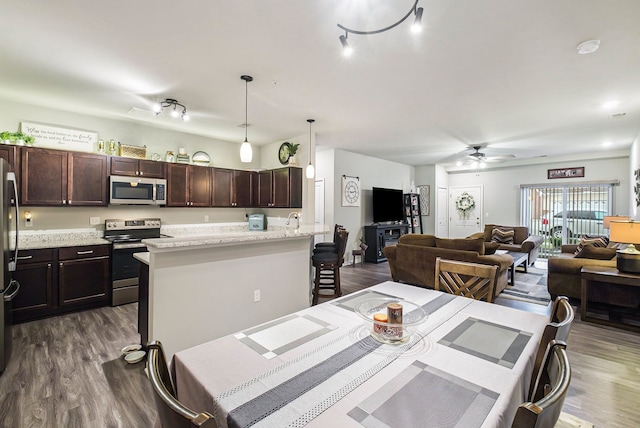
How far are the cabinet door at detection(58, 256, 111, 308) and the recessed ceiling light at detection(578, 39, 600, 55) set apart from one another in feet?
18.1

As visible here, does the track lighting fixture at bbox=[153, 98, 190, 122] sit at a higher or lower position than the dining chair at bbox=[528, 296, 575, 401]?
higher

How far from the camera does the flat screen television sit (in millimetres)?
7391

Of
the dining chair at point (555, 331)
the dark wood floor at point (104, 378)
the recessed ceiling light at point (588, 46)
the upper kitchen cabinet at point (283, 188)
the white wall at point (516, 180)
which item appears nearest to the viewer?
the dining chair at point (555, 331)

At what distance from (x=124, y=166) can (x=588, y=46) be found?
5372 mm

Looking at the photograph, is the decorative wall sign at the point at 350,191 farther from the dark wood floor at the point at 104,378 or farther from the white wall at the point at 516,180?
the dark wood floor at the point at 104,378

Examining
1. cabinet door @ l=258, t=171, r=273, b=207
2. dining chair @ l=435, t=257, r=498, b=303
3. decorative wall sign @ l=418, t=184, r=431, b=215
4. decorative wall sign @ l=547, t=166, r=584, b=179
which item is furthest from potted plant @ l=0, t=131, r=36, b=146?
decorative wall sign @ l=547, t=166, r=584, b=179

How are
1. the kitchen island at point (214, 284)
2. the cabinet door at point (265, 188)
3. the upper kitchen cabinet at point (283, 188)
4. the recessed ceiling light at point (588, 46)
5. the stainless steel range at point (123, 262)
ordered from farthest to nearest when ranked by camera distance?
the cabinet door at point (265, 188)
the upper kitchen cabinet at point (283, 188)
the stainless steel range at point (123, 262)
the kitchen island at point (214, 284)
the recessed ceiling light at point (588, 46)

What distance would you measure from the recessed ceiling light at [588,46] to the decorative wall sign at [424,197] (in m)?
6.64

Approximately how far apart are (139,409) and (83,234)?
3.20 meters

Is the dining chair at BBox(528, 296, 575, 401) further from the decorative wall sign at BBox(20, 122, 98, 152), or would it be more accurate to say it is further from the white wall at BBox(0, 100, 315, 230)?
the decorative wall sign at BBox(20, 122, 98, 152)

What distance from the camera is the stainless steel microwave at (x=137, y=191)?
4121mm

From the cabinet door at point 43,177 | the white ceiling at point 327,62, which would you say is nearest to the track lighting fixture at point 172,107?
the white ceiling at point 327,62

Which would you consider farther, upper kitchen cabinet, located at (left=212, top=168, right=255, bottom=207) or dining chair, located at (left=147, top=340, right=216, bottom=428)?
upper kitchen cabinet, located at (left=212, top=168, right=255, bottom=207)

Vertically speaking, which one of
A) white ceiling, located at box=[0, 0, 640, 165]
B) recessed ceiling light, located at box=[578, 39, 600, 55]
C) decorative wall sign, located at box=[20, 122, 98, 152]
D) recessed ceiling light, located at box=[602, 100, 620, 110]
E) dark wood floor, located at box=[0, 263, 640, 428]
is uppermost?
recessed ceiling light, located at box=[602, 100, 620, 110]
